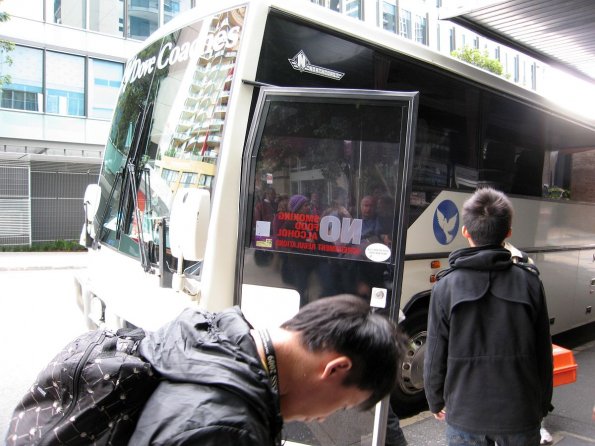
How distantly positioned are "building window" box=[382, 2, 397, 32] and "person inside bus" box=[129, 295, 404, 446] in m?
30.7

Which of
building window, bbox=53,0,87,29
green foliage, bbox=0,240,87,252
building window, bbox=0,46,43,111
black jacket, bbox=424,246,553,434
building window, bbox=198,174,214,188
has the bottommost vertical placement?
Answer: green foliage, bbox=0,240,87,252

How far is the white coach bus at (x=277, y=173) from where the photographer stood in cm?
321

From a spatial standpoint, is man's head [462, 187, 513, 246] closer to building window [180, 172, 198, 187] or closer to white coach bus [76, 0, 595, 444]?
white coach bus [76, 0, 595, 444]

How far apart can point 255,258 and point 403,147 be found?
1167 mm

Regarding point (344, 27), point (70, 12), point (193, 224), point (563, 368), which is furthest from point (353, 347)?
point (70, 12)

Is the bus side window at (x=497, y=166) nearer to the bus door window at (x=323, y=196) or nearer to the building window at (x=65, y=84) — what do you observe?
the bus door window at (x=323, y=196)

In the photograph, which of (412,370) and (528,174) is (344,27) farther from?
(528,174)

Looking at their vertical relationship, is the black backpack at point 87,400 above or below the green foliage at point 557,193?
below

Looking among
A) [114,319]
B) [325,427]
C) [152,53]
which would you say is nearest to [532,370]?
[325,427]

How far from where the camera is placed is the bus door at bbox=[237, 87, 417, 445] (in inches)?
126

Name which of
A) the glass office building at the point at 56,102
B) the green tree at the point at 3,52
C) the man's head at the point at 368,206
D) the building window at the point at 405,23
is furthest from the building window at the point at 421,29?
the man's head at the point at 368,206

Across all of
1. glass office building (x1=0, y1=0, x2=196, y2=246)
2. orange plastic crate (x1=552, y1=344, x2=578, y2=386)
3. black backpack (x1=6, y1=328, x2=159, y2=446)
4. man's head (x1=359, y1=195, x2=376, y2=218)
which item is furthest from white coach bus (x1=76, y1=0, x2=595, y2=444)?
glass office building (x1=0, y1=0, x2=196, y2=246)

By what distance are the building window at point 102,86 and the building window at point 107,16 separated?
1252 millimetres

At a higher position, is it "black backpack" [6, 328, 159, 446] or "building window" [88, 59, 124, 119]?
"building window" [88, 59, 124, 119]
